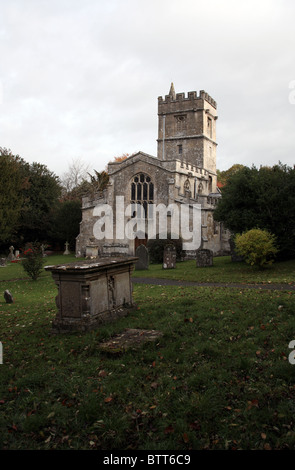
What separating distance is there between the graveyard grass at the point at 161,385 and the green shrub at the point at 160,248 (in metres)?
14.9

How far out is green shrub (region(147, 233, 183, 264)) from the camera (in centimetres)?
2228

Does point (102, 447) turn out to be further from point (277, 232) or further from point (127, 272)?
point (277, 232)

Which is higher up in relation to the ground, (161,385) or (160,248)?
(160,248)

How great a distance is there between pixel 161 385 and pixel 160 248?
18.1 metres

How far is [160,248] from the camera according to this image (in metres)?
22.3

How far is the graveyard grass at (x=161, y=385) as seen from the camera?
3402mm

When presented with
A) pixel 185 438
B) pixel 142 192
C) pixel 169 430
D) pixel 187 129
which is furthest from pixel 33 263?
pixel 187 129

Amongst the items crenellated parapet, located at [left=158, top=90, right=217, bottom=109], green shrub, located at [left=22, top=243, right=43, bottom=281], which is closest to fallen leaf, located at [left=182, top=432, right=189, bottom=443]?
green shrub, located at [left=22, top=243, right=43, bottom=281]

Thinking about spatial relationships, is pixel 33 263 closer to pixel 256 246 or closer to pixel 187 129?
pixel 256 246

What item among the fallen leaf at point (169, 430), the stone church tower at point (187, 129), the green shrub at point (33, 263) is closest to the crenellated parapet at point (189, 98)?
the stone church tower at point (187, 129)

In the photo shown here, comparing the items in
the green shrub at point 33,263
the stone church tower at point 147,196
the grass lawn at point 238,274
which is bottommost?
the grass lawn at point 238,274

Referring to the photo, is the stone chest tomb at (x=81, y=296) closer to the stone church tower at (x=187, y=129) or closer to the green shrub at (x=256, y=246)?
the green shrub at (x=256, y=246)

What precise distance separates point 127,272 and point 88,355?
298cm
